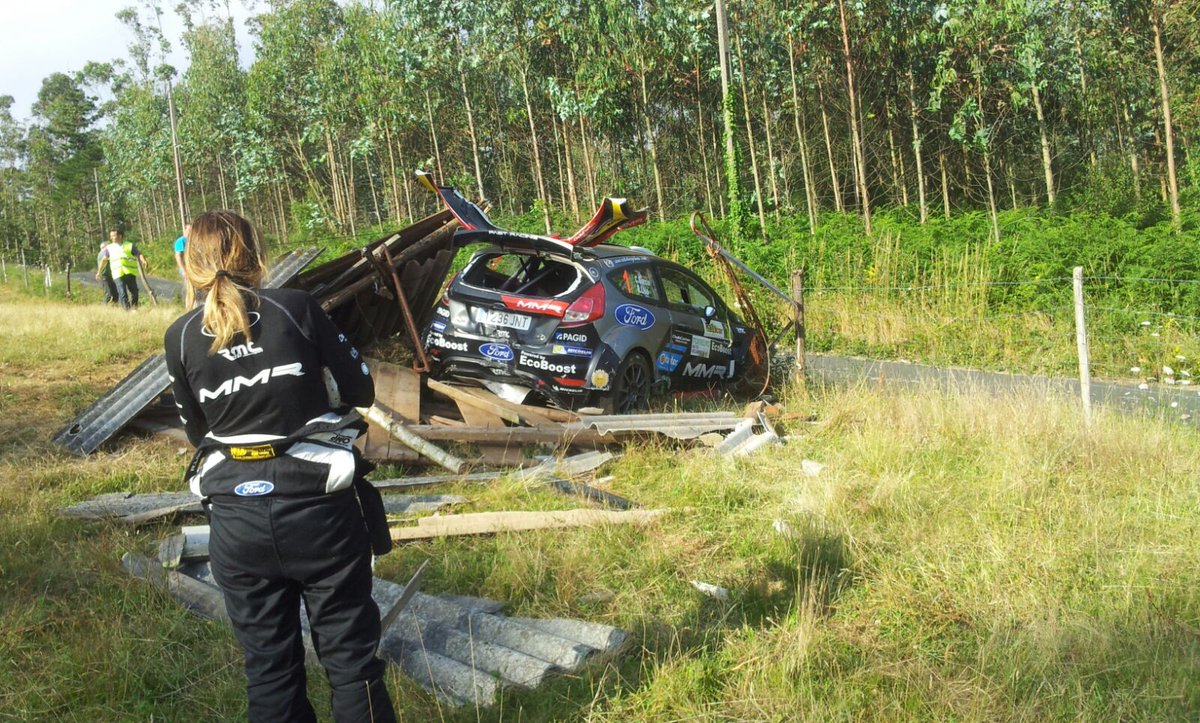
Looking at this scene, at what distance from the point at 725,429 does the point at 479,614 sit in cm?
402

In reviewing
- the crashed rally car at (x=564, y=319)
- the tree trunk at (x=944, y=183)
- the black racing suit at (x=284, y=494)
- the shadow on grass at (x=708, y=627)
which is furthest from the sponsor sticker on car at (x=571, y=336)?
the tree trunk at (x=944, y=183)

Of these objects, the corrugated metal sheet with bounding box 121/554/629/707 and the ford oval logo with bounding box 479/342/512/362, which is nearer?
the corrugated metal sheet with bounding box 121/554/629/707

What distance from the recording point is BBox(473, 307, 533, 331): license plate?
337 inches

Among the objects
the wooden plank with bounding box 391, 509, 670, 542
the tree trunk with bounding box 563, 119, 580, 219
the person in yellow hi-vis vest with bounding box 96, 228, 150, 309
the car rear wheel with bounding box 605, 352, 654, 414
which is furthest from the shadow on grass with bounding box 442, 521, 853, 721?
the tree trunk with bounding box 563, 119, 580, 219

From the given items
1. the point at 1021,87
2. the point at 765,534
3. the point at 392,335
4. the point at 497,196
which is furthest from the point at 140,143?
the point at 765,534

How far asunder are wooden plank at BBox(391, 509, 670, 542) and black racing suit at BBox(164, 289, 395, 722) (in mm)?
2618

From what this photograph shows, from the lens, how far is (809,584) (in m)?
4.64

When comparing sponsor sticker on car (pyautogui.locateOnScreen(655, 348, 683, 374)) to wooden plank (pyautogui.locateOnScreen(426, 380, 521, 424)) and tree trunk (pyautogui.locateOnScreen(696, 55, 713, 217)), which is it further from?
tree trunk (pyautogui.locateOnScreen(696, 55, 713, 217))

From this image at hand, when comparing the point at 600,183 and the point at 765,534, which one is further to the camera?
the point at 600,183

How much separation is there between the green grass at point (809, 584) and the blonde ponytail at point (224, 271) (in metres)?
1.71

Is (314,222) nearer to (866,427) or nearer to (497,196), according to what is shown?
(497,196)

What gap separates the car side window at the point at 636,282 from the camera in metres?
8.95

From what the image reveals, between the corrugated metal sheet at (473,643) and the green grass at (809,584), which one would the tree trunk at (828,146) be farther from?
the corrugated metal sheet at (473,643)

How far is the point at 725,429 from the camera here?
27.1ft
